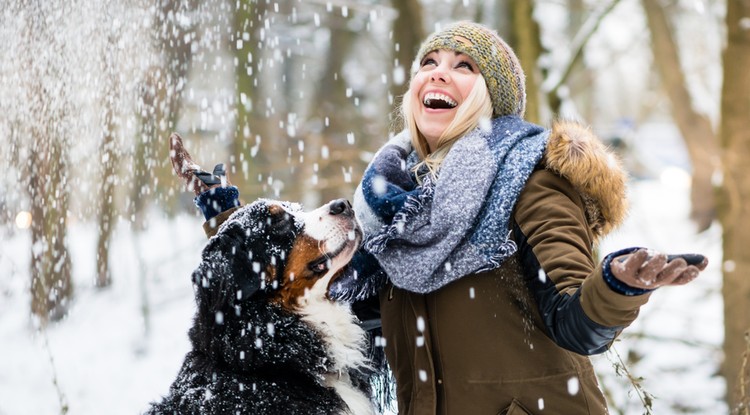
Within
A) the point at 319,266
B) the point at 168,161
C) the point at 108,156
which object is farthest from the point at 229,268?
the point at 108,156

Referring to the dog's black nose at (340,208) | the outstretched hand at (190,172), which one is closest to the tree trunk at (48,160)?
Answer: the outstretched hand at (190,172)

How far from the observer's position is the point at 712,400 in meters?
8.06

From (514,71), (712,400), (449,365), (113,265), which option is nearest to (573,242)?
(449,365)

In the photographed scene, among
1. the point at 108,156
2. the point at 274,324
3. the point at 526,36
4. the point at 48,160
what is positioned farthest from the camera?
the point at 108,156

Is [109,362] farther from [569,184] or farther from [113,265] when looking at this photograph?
[569,184]

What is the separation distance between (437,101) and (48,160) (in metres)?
6.36

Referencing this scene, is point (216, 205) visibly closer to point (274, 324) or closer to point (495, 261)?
point (274, 324)

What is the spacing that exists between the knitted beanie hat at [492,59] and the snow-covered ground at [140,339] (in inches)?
149

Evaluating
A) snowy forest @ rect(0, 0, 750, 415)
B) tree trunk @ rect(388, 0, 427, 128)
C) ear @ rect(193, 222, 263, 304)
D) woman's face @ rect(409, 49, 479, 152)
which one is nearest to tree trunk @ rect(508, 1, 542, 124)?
snowy forest @ rect(0, 0, 750, 415)

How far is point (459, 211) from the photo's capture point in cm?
265

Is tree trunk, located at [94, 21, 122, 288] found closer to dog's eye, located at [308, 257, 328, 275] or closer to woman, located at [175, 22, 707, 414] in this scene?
dog's eye, located at [308, 257, 328, 275]

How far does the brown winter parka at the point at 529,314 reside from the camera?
2.49 metres

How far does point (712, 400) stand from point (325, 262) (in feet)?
21.3

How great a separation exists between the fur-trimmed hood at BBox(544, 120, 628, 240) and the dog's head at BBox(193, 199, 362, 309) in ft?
3.20
